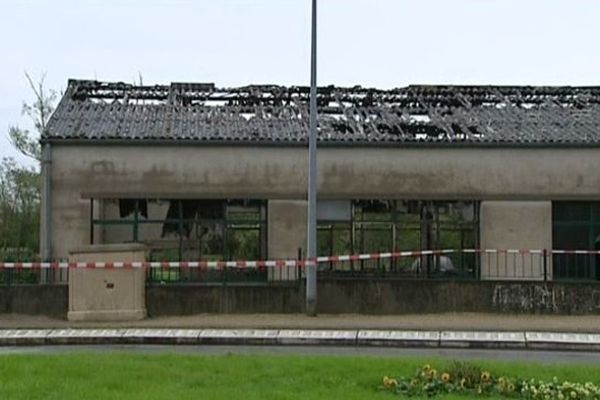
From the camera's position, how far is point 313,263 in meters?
20.8

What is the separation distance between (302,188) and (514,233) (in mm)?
6195

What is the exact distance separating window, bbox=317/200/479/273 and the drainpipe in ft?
24.7

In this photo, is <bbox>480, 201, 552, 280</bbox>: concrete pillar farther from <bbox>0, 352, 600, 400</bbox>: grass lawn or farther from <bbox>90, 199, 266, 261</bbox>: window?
<bbox>0, 352, 600, 400</bbox>: grass lawn

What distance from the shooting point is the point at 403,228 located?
27.3 metres

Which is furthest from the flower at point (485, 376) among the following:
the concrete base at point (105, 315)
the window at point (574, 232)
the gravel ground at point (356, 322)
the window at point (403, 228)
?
the window at point (574, 232)

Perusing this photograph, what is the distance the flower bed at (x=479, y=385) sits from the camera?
9445 millimetres

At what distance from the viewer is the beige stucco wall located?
2686 cm

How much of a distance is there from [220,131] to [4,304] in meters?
9.29

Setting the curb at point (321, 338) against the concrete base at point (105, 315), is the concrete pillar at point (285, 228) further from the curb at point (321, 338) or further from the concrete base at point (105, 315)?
the curb at point (321, 338)

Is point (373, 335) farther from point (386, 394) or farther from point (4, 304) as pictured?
point (4, 304)

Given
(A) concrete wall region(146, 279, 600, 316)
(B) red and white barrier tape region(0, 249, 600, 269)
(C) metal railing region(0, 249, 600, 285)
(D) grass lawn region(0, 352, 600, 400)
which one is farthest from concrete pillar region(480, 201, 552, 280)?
(D) grass lawn region(0, 352, 600, 400)

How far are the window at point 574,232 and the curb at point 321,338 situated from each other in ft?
33.5

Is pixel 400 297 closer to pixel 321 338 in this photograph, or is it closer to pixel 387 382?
pixel 321 338

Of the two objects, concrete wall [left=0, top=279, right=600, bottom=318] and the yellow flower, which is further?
concrete wall [left=0, top=279, right=600, bottom=318]
